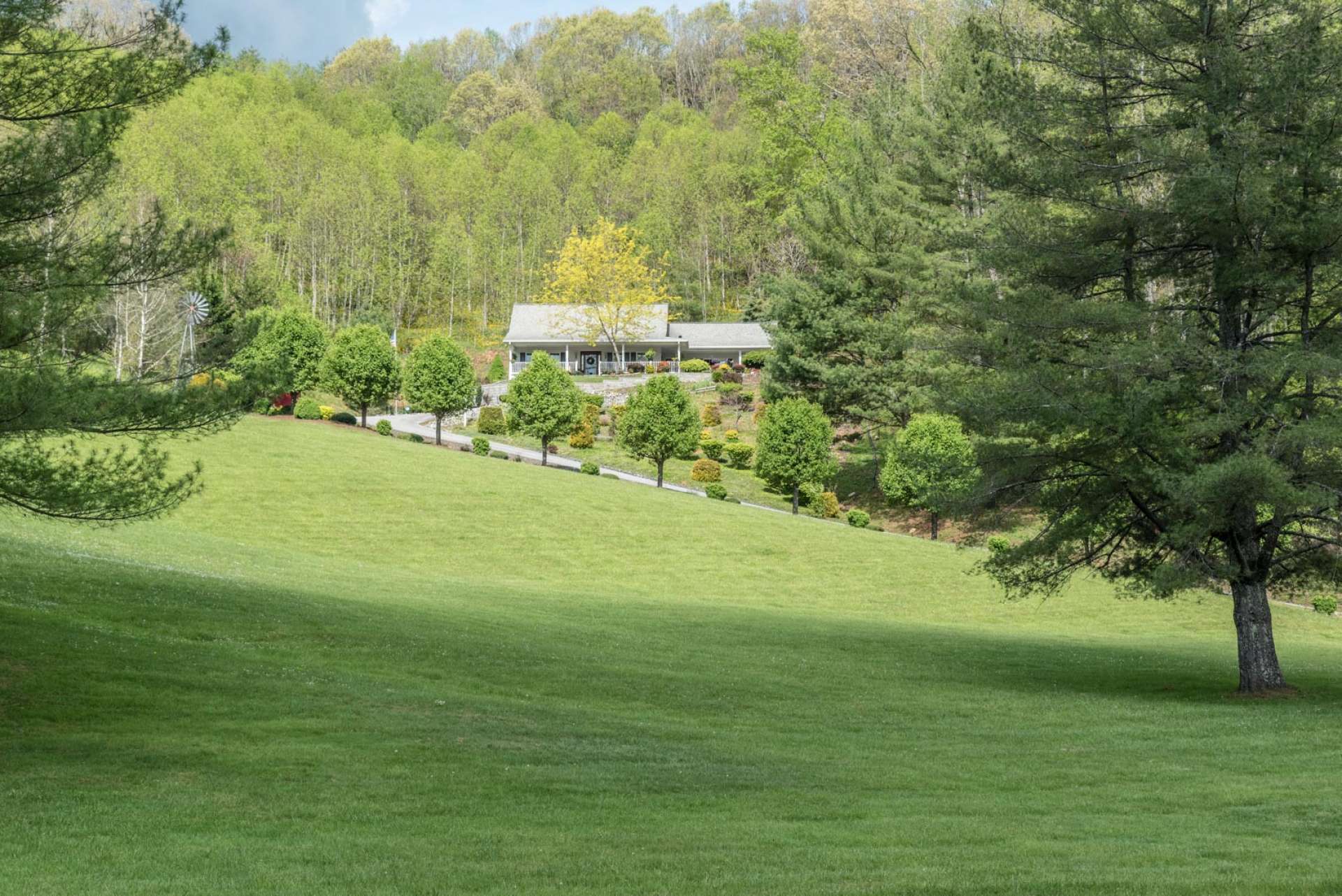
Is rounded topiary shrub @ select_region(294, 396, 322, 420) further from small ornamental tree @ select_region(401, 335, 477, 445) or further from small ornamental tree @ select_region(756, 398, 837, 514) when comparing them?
small ornamental tree @ select_region(756, 398, 837, 514)

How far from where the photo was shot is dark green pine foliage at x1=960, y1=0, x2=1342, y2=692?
18.0 metres

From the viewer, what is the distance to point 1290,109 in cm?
1841

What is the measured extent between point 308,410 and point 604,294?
33.1m

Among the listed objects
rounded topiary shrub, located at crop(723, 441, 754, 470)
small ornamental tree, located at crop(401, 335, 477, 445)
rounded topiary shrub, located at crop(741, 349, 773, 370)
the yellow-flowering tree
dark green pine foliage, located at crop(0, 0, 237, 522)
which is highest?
the yellow-flowering tree

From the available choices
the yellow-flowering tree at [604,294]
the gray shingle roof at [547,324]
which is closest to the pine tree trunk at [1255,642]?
the yellow-flowering tree at [604,294]

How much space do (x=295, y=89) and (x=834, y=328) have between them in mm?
90227

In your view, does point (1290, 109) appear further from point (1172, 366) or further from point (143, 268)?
point (143, 268)

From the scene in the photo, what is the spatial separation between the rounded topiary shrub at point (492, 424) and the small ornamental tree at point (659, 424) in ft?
37.1

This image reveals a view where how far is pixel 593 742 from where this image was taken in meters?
14.0

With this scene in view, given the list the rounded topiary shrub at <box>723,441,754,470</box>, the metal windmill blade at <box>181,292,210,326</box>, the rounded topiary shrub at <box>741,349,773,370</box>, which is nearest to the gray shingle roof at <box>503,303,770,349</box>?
the rounded topiary shrub at <box>741,349,773,370</box>

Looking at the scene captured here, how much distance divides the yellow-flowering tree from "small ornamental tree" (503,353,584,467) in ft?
92.8

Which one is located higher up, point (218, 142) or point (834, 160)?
point (218, 142)

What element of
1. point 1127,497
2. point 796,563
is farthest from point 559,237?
point 1127,497

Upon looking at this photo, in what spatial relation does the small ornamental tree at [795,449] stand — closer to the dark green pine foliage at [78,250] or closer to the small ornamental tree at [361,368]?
the small ornamental tree at [361,368]
